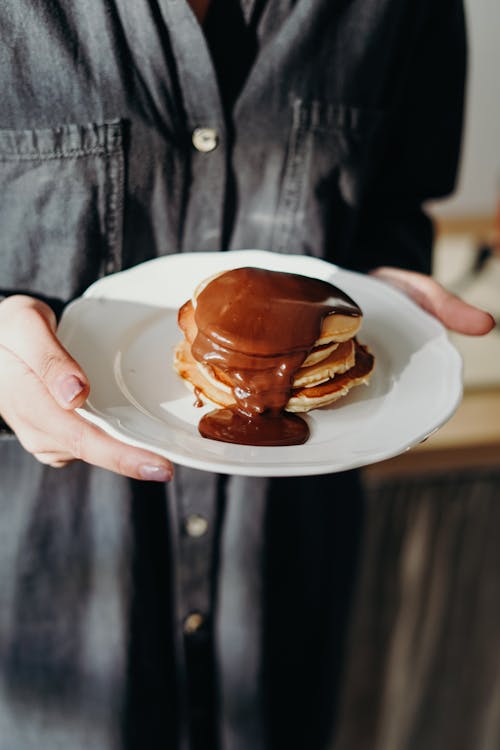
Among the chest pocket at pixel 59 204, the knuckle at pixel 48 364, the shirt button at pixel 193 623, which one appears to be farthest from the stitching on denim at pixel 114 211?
the shirt button at pixel 193 623

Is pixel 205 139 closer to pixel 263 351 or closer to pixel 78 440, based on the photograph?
pixel 263 351

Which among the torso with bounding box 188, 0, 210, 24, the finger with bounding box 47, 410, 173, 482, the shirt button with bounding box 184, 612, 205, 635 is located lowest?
the shirt button with bounding box 184, 612, 205, 635

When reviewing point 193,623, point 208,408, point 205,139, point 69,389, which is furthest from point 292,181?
point 193,623

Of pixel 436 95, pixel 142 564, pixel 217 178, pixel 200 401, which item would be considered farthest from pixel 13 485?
pixel 436 95

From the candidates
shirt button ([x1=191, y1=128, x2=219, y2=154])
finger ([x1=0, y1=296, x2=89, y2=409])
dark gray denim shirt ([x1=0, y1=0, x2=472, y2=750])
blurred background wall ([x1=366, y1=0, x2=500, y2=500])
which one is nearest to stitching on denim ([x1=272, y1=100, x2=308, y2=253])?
dark gray denim shirt ([x1=0, y1=0, x2=472, y2=750])

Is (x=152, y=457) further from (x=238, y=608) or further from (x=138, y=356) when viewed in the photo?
(x=238, y=608)

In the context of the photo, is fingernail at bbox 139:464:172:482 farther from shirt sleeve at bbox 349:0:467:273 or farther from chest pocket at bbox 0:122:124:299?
shirt sleeve at bbox 349:0:467:273
